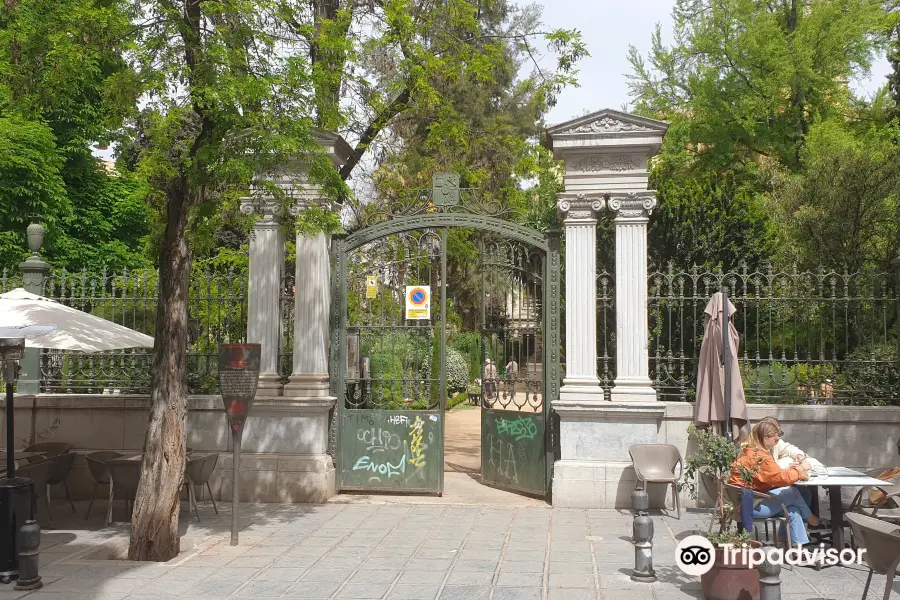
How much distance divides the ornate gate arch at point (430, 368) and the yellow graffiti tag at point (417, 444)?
0.01 metres

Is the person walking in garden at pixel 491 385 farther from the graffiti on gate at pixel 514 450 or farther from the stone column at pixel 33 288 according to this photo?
the stone column at pixel 33 288

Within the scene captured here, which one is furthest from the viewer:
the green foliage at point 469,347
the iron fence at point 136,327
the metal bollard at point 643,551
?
the green foliage at point 469,347

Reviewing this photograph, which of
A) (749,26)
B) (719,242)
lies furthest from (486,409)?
(749,26)

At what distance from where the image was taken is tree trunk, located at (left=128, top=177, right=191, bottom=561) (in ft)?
24.6

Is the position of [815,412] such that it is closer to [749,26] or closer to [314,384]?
[314,384]

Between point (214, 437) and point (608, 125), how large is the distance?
667cm

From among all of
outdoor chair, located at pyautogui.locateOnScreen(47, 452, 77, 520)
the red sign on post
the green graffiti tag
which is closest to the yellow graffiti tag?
the green graffiti tag

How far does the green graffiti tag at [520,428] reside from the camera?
34.6 feet

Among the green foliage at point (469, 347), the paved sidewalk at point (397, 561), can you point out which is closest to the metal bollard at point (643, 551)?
the paved sidewalk at point (397, 561)

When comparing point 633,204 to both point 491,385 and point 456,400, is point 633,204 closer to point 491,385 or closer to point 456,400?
point 491,385

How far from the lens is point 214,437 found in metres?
10.7

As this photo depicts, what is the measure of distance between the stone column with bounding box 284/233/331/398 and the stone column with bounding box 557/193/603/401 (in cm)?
323

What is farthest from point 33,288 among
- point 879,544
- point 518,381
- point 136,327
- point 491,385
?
point 879,544

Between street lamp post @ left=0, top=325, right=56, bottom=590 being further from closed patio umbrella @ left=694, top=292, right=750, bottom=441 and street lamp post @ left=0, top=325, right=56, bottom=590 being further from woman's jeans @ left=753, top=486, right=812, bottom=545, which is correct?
closed patio umbrella @ left=694, top=292, right=750, bottom=441
